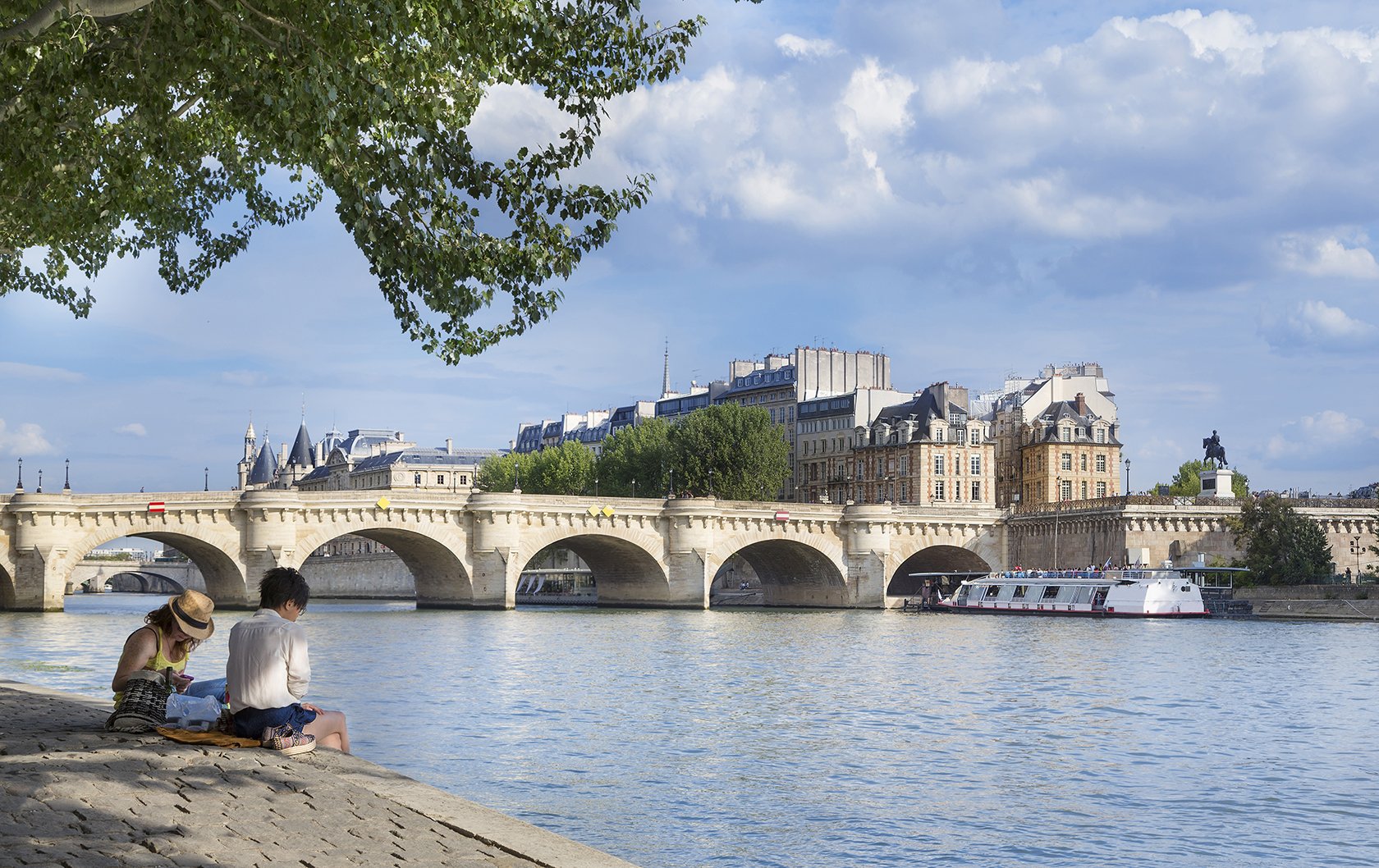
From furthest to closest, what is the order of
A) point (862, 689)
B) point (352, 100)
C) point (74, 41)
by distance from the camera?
point (862, 689)
point (74, 41)
point (352, 100)

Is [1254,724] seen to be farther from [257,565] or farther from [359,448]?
[359,448]

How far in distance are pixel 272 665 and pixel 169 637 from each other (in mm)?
1569

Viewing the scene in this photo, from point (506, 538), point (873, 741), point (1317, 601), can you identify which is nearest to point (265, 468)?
point (506, 538)

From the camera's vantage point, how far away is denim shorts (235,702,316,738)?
10.6 m

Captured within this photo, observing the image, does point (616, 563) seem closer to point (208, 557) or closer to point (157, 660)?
point (208, 557)

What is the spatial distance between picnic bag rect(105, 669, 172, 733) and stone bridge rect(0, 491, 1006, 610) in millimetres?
44047

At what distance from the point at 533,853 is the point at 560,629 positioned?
40249 millimetres

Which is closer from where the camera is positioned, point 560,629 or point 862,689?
point 862,689

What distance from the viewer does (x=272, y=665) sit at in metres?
10.3

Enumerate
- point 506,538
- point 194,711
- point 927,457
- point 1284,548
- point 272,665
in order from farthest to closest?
point 927,457
point 1284,548
point 506,538
point 194,711
point 272,665

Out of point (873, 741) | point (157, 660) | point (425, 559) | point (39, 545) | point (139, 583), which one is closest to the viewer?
point (157, 660)

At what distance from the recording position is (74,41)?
44.7ft

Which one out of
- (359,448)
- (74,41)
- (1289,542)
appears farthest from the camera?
(359,448)

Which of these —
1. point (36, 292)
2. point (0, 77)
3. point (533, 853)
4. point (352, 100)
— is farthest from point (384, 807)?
point (36, 292)
